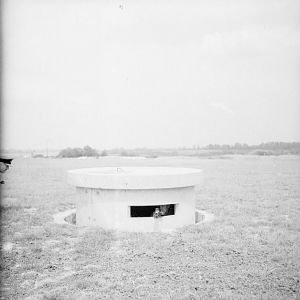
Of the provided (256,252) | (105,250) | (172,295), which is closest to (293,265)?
(256,252)

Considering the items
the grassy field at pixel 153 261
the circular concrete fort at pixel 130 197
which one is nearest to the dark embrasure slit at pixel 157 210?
the circular concrete fort at pixel 130 197

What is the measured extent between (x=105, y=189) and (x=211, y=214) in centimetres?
353

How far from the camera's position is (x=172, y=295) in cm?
485

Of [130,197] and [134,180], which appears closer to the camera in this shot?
[134,180]

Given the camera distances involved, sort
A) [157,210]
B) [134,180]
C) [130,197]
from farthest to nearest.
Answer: [157,210] < [130,197] < [134,180]

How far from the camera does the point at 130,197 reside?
8.25 meters

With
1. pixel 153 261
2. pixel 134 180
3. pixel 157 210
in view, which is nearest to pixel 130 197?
pixel 134 180

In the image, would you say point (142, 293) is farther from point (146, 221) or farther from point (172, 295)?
point (146, 221)

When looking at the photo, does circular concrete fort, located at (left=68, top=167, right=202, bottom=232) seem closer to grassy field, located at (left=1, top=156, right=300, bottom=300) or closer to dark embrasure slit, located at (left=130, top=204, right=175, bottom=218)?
dark embrasure slit, located at (left=130, top=204, right=175, bottom=218)

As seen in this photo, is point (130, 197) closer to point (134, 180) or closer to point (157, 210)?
point (134, 180)

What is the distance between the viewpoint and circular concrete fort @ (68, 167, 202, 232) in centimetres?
810

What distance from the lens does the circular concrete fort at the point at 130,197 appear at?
8.10 m

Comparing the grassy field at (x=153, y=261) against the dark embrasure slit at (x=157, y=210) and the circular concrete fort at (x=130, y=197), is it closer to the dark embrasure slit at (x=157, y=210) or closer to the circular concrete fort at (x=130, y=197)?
the circular concrete fort at (x=130, y=197)

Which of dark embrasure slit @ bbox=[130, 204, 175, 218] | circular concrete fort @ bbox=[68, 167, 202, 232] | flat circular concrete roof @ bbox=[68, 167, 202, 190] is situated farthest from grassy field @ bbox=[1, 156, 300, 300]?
flat circular concrete roof @ bbox=[68, 167, 202, 190]
